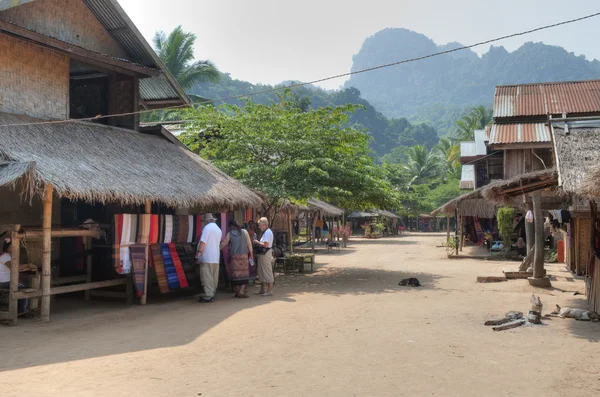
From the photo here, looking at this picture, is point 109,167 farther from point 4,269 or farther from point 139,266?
point 4,269

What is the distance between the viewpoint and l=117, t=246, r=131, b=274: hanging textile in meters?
9.95

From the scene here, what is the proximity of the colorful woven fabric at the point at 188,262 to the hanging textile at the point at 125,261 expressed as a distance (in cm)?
145

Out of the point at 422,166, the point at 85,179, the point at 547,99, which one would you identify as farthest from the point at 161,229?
the point at 422,166

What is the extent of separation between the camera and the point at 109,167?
32.7 ft

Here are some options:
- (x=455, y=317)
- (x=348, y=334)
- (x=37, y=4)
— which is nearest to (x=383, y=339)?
(x=348, y=334)

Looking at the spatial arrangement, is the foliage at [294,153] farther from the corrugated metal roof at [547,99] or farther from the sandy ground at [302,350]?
the corrugated metal roof at [547,99]

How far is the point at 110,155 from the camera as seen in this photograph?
10.7 m

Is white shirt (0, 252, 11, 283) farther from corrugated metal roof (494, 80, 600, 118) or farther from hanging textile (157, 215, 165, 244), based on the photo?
corrugated metal roof (494, 80, 600, 118)

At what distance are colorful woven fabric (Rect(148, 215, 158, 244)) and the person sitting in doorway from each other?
233cm

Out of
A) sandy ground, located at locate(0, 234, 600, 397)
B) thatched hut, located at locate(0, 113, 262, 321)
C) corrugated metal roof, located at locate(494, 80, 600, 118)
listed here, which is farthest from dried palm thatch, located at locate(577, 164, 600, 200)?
corrugated metal roof, located at locate(494, 80, 600, 118)

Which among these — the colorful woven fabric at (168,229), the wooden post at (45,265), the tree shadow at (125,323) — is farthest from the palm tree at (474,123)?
the wooden post at (45,265)

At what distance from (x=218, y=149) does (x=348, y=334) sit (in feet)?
30.2

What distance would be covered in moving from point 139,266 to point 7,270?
2275mm

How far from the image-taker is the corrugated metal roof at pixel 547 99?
20.0 metres
